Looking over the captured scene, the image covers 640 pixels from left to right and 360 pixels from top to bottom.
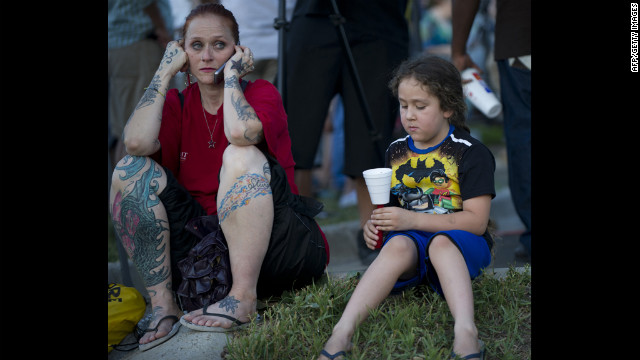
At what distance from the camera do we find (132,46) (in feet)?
16.2

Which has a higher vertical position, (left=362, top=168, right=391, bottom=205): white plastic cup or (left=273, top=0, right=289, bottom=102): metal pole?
(left=273, top=0, right=289, bottom=102): metal pole

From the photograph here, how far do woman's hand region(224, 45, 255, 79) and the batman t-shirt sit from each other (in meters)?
0.82

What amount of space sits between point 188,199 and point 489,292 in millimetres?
1413

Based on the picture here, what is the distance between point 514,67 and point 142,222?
2.47 metres

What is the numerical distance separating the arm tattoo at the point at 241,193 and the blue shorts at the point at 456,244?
0.58m

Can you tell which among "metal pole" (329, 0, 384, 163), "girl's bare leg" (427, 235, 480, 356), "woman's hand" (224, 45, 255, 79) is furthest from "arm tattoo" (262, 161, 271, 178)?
"metal pole" (329, 0, 384, 163)

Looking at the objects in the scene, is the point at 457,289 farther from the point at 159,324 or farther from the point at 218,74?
the point at 218,74

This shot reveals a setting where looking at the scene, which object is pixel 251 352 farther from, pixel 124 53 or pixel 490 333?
pixel 124 53

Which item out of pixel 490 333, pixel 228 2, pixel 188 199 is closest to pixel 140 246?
pixel 188 199

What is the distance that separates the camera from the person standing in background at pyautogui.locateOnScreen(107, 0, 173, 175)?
15.9ft

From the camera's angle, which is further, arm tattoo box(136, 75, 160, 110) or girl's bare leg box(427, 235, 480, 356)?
arm tattoo box(136, 75, 160, 110)

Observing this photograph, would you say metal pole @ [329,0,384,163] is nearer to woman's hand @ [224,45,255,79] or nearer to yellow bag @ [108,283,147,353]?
woman's hand @ [224,45,255,79]

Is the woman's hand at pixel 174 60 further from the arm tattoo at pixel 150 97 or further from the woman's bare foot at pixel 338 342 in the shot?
the woman's bare foot at pixel 338 342

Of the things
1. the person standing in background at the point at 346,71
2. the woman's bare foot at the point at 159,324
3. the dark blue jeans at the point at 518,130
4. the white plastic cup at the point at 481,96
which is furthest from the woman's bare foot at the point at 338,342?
the dark blue jeans at the point at 518,130
